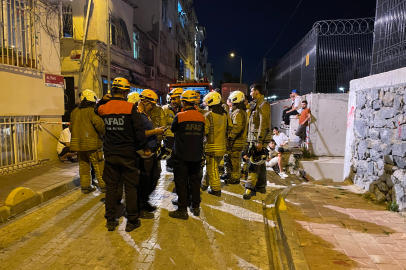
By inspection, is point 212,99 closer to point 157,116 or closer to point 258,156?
Result: point 258,156

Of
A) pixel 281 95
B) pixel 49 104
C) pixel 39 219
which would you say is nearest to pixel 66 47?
pixel 49 104

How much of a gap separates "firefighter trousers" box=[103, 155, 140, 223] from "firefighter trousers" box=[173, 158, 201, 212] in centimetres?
71

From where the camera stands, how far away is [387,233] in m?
3.52

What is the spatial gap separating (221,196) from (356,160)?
3162 millimetres

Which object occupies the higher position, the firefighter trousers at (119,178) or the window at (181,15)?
the window at (181,15)

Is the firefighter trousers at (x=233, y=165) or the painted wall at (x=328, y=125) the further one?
the painted wall at (x=328, y=125)

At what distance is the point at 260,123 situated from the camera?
5172 millimetres

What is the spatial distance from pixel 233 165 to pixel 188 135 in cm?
225

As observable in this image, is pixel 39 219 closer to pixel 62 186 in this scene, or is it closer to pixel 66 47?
pixel 62 186

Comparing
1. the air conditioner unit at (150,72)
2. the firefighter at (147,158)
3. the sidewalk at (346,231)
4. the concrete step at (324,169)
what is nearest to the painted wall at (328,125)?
the concrete step at (324,169)

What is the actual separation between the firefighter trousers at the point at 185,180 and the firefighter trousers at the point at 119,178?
2.34ft

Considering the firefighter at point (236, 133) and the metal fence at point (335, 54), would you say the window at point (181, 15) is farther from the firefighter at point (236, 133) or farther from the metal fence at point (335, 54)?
the firefighter at point (236, 133)

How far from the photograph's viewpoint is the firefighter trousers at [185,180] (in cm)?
418

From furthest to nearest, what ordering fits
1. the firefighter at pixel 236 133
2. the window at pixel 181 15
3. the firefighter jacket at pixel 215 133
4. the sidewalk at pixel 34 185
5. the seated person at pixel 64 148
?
the window at pixel 181 15 < the seated person at pixel 64 148 < the firefighter at pixel 236 133 < the firefighter jacket at pixel 215 133 < the sidewalk at pixel 34 185
